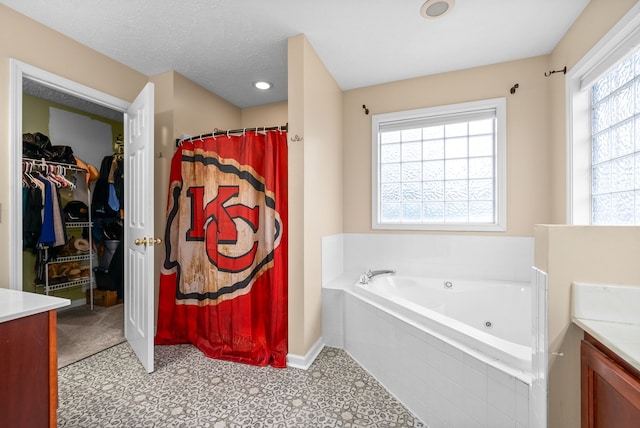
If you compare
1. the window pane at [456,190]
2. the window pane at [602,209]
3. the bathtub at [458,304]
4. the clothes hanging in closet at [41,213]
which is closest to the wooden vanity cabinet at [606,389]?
the bathtub at [458,304]

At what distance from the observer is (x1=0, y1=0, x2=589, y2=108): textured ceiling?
5.72 feet

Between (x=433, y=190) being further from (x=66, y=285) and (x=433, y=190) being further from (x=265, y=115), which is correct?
(x=66, y=285)

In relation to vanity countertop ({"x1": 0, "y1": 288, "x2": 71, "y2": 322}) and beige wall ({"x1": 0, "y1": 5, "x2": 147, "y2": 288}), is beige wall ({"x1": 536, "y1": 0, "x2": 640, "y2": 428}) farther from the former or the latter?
beige wall ({"x1": 0, "y1": 5, "x2": 147, "y2": 288})

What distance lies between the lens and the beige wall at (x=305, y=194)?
2000 millimetres

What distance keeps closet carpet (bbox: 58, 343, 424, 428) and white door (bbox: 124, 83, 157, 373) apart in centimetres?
21

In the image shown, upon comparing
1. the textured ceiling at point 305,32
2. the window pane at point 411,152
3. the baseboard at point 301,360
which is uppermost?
the textured ceiling at point 305,32

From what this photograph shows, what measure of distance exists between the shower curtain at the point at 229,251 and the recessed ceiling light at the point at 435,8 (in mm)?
1179

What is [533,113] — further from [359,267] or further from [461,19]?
[359,267]

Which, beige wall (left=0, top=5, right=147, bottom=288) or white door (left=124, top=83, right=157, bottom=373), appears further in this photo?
white door (left=124, top=83, right=157, bottom=373)

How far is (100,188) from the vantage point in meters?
3.36

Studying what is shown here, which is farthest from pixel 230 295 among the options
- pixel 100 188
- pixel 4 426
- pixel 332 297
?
pixel 100 188

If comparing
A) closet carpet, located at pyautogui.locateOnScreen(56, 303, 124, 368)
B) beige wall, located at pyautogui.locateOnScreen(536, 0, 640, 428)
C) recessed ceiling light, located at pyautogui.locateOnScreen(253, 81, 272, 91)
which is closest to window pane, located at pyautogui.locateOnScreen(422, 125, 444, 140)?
recessed ceiling light, located at pyautogui.locateOnScreen(253, 81, 272, 91)

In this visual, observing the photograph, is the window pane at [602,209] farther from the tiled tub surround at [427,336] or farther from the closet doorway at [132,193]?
the closet doorway at [132,193]

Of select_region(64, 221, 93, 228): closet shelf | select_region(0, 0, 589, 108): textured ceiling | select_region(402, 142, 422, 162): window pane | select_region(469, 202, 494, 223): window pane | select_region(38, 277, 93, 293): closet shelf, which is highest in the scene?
select_region(0, 0, 589, 108): textured ceiling
